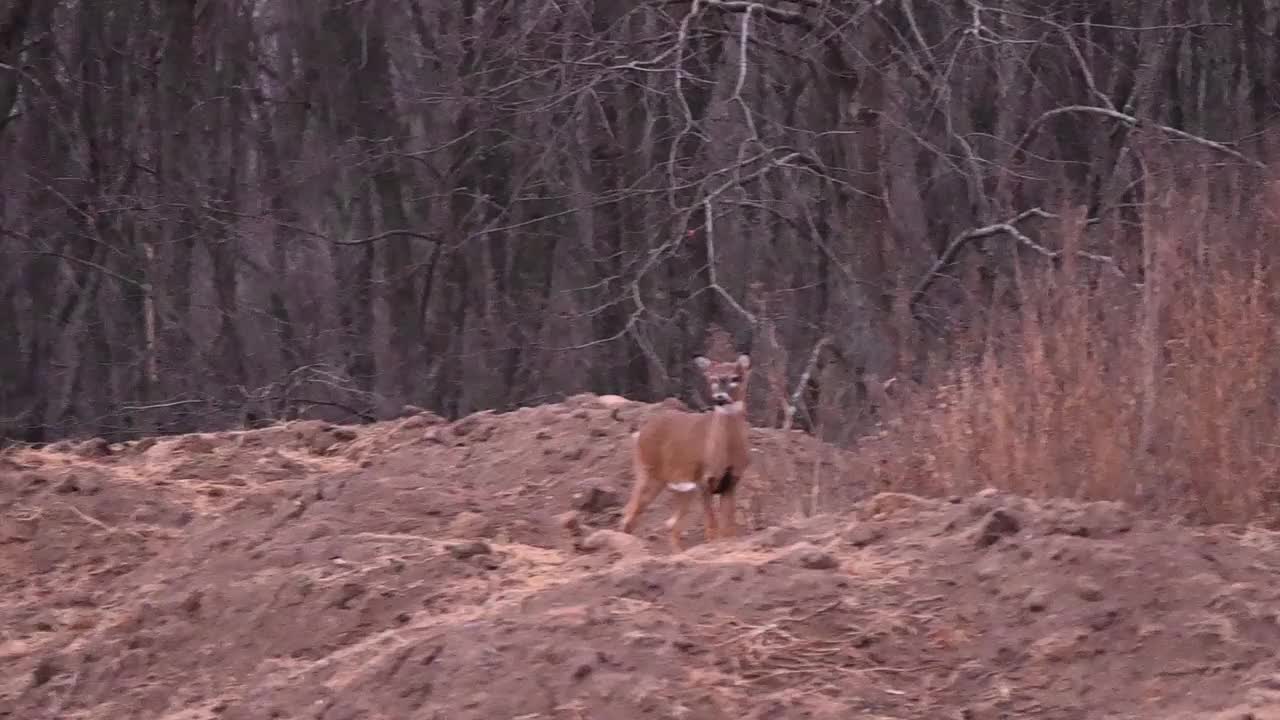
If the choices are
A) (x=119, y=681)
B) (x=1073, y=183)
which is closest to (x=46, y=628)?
(x=119, y=681)

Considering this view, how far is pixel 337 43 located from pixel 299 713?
48.3ft

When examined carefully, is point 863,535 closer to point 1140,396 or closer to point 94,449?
point 1140,396

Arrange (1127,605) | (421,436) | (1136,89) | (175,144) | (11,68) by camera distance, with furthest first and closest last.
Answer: (175,144)
(11,68)
(1136,89)
(421,436)
(1127,605)

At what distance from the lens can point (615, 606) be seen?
5.18 meters

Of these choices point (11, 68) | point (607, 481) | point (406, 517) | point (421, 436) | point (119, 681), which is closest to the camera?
point (119, 681)

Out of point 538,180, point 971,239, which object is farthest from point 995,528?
point 538,180

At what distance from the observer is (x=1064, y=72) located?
12867 millimetres

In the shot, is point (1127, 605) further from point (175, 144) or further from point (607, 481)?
point (175, 144)

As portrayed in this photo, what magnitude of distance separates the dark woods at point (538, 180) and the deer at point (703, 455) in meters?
2.23

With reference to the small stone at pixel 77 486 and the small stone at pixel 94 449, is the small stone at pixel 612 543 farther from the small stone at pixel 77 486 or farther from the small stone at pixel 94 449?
the small stone at pixel 94 449

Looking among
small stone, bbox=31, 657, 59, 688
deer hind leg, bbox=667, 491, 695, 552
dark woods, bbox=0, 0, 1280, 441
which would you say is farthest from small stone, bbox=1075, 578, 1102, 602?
small stone, bbox=31, 657, 59, 688

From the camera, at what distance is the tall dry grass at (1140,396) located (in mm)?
6258

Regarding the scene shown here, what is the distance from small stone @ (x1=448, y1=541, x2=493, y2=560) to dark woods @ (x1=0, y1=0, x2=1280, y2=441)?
3354 mm

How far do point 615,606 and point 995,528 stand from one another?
1.42 meters
